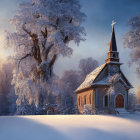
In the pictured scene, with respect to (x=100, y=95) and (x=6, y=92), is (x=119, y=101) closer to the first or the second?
(x=100, y=95)

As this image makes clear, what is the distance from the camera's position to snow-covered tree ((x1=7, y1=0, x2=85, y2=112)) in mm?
13422

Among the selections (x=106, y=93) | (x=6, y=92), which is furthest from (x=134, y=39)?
(x=6, y=92)

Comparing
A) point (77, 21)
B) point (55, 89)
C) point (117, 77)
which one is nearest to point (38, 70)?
point (55, 89)

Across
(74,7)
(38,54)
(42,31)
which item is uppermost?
(74,7)

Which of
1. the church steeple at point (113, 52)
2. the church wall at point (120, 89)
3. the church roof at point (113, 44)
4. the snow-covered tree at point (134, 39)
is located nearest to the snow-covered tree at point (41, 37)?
the snow-covered tree at point (134, 39)

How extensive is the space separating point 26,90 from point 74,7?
8046mm

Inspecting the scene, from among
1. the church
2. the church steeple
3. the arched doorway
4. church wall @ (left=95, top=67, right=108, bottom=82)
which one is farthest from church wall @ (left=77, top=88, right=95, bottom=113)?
the church steeple

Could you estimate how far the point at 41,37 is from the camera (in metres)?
14.1

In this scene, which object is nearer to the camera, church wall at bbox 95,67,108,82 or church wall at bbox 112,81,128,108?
church wall at bbox 112,81,128,108

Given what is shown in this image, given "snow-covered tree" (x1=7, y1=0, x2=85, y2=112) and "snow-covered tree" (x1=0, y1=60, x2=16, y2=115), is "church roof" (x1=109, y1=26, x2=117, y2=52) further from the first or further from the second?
"snow-covered tree" (x1=0, y1=60, x2=16, y2=115)

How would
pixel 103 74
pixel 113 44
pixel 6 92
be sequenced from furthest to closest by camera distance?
pixel 6 92
pixel 113 44
pixel 103 74

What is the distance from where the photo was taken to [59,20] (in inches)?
557

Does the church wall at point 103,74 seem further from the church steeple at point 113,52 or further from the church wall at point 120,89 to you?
the church wall at point 120,89

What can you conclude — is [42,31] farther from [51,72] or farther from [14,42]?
[51,72]
